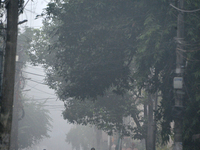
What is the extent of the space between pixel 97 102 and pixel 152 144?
6.67 meters

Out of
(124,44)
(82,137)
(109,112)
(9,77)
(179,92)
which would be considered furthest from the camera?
(82,137)

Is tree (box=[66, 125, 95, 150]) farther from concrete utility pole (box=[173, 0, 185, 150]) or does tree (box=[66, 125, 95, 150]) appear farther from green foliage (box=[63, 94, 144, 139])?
concrete utility pole (box=[173, 0, 185, 150])

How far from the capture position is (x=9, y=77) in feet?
25.4

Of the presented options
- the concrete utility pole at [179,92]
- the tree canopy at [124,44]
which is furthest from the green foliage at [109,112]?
the concrete utility pole at [179,92]

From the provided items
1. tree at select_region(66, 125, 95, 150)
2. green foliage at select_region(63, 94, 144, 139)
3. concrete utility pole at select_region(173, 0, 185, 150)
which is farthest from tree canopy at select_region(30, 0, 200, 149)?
tree at select_region(66, 125, 95, 150)

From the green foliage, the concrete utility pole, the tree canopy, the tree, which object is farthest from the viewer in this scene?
the tree

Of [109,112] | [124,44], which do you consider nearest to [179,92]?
[124,44]

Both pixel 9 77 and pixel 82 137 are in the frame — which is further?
pixel 82 137

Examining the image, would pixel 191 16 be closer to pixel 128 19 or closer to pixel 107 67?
pixel 128 19

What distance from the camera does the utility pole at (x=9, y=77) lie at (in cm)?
759

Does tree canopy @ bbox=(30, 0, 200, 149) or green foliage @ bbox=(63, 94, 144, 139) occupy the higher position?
tree canopy @ bbox=(30, 0, 200, 149)

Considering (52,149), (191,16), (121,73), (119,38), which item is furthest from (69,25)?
(52,149)

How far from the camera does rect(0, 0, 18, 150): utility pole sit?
759 cm

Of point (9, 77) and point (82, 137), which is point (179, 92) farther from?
point (82, 137)
